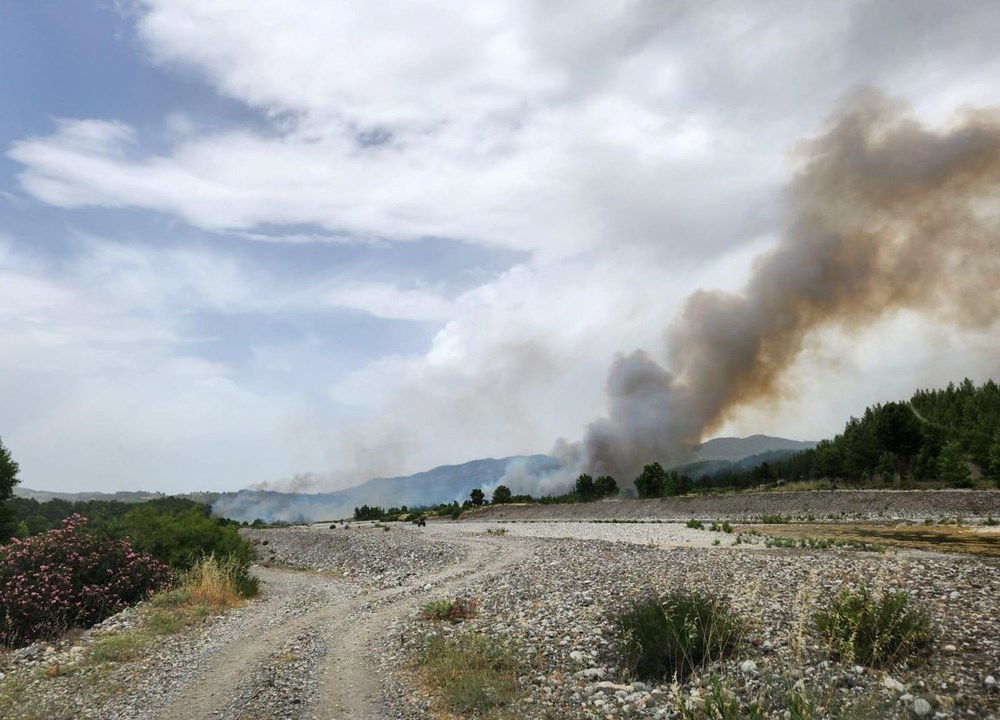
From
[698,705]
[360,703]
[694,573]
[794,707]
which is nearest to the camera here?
[794,707]

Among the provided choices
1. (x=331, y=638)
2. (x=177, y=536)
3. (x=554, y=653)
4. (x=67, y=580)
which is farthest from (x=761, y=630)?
(x=177, y=536)

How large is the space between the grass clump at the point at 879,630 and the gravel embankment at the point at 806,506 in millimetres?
35359

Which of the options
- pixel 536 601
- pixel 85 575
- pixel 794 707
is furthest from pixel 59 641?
pixel 794 707

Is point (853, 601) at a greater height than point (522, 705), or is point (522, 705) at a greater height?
point (853, 601)

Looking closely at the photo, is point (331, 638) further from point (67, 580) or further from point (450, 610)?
point (67, 580)

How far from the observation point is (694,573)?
17969mm

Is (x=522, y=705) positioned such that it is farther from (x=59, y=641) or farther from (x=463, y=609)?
(x=59, y=641)

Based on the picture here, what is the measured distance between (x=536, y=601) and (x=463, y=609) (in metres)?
2.13

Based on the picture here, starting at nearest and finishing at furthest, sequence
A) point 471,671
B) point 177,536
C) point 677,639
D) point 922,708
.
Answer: point 922,708
point 677,639
point 471,671
point 177,536

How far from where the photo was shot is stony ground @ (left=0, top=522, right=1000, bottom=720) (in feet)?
31.3

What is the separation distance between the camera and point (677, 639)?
1025 centimetres

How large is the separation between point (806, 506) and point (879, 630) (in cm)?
4709

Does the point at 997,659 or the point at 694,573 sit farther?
the point at 694,573

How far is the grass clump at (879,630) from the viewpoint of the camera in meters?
10.0
